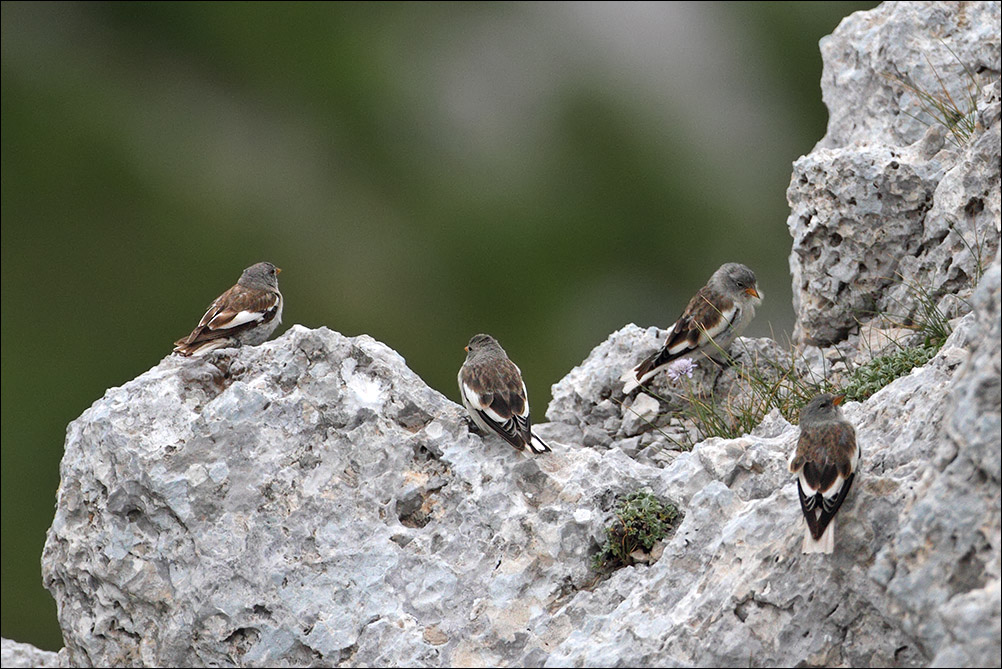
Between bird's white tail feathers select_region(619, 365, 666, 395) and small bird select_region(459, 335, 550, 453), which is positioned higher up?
bird's white tail feathers select_region(619, 365, 666, 395)

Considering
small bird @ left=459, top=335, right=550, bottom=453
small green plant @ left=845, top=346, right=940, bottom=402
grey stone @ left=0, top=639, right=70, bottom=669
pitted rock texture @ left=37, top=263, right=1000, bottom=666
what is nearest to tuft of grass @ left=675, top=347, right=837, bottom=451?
small green plant @ left=845, top=346, right=940, bottom=402

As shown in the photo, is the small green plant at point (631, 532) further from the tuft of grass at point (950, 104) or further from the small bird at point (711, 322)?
the tuft of grass at point (950, 104)

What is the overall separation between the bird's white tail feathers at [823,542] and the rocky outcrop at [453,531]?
0.51 feet

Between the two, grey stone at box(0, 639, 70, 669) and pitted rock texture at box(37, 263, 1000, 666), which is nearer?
pitted rock texture at box(37, 263, 1000, 666)

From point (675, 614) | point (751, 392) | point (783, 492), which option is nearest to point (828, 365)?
point (751, 392)

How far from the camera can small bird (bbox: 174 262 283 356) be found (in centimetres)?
710

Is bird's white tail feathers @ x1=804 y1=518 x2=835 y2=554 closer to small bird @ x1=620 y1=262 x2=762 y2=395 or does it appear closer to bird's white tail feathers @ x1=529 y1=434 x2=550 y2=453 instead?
bird's white tail feathers @ x1=529 y1=434 x2=550 y2=453

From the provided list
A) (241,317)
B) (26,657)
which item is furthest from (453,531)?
(26,657)

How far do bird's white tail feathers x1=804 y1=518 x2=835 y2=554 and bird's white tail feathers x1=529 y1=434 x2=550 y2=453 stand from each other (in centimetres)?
178

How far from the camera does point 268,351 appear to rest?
6.79 meters

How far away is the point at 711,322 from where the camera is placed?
907 cm

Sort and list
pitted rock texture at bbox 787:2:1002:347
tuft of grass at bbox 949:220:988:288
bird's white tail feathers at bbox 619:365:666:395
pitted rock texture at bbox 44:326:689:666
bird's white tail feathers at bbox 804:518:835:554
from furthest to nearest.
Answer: bird's white tail feathers at bbox 619:365:666:395
pitted rock texture at bbox 787:2:1002:347
tuft of grass at bbox 949:220:988:288
pitted rock texture at bbox 44:326:689:666
bird's white tail feathers at bbox 804:518:835:554

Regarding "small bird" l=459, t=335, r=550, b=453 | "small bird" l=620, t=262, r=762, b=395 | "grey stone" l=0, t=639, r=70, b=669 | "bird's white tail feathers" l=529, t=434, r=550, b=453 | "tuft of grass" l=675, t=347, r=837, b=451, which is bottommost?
A: "grey stone" l=0, t=639, r=70, b=669

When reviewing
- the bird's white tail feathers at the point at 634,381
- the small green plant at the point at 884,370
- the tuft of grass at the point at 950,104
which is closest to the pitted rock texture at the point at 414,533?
the small green plant at the point at 884,370
